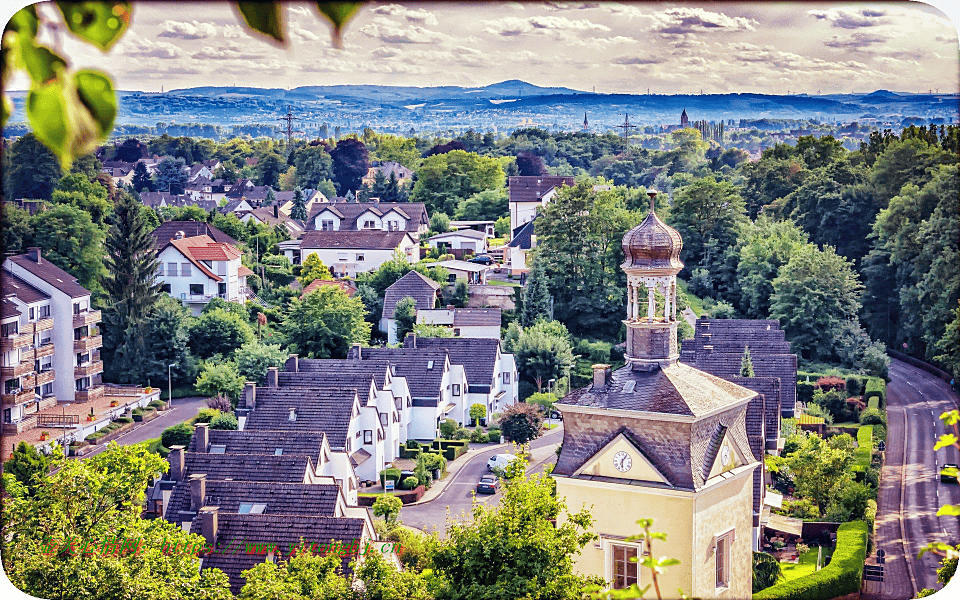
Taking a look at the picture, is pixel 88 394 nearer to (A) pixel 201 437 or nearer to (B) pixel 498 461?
(A) pixel 201 437

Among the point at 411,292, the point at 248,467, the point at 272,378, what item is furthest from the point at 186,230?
the point at 248,467

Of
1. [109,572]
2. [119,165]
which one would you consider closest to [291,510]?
[109,572]

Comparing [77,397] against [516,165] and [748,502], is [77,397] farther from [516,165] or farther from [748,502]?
[516,165]

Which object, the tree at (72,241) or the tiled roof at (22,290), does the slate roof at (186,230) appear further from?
the tiled roof at (22,290)

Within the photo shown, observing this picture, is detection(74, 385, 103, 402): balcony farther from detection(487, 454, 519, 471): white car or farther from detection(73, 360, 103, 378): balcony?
detection(487, 454, 519, 471): white car

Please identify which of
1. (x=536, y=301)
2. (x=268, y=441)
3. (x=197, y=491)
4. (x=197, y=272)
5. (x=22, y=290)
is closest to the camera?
(x=197, y=491)

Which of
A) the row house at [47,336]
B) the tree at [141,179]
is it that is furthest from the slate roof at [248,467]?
the tree at [141,179]
